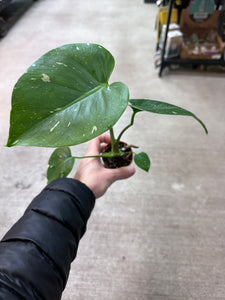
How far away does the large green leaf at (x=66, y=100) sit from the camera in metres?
0.41

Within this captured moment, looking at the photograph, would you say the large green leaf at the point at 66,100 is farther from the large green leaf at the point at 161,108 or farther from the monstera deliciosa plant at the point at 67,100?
the large green leaf at the point at 161,108

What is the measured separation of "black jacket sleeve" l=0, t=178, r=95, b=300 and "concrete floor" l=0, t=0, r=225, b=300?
1.27ft

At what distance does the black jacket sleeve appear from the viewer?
0.45 meters

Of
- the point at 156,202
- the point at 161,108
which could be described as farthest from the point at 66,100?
the point at 156,202

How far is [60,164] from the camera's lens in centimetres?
76

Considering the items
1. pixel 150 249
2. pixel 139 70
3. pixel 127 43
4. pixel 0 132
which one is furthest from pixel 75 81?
pixel 127 43

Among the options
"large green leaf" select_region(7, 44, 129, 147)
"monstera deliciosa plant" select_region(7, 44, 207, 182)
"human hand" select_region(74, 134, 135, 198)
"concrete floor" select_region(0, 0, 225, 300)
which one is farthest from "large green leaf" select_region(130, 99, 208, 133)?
"concrete floor" select_region(0, 0, 225, 300)

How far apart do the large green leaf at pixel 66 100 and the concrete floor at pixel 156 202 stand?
0.69 meters

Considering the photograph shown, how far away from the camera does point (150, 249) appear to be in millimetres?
942

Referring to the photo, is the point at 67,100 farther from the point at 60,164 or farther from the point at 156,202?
the point at 156,202

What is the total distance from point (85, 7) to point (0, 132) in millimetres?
2178

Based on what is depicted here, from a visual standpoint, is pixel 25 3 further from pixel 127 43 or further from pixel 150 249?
pixel 150 249

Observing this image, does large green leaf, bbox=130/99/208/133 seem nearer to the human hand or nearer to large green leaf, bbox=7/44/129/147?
large green leaf, bbox=7/44/129/147

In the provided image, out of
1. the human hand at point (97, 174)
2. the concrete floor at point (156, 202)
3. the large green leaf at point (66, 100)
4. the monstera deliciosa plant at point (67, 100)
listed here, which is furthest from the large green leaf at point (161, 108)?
the concrete floor at point (156, 202)
